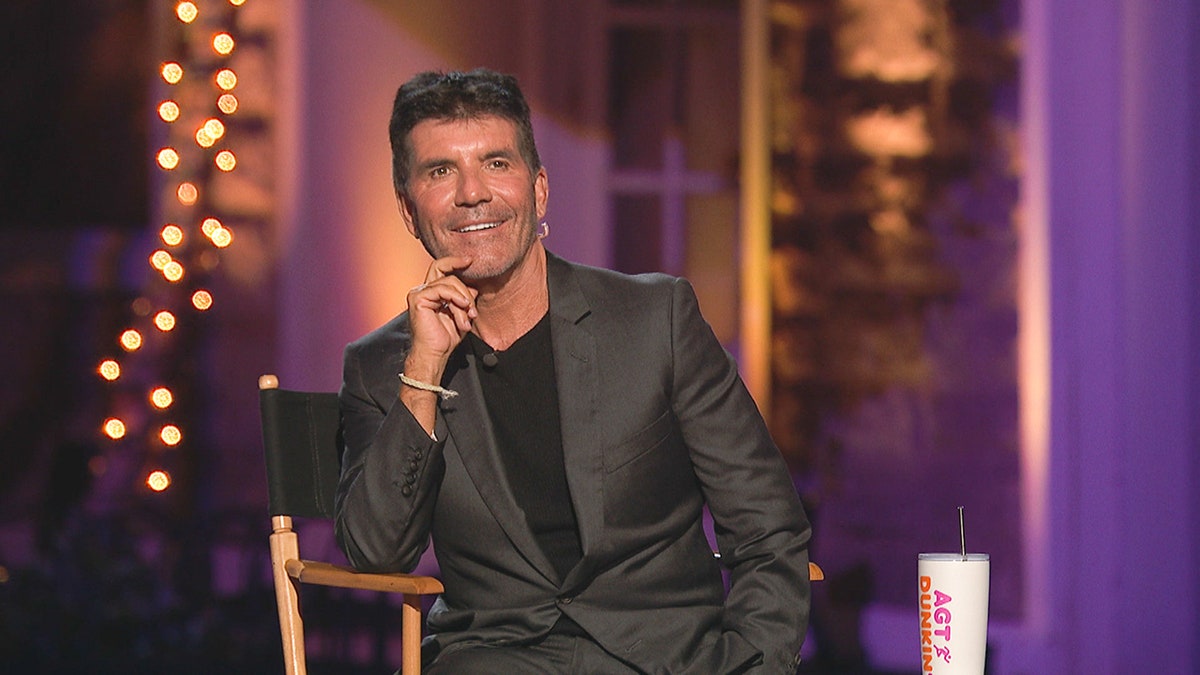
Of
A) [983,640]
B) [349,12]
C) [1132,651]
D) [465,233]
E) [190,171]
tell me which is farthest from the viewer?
[349,12]

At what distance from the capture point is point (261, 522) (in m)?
5.61

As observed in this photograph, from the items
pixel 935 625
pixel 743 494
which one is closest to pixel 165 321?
pixel 743 494

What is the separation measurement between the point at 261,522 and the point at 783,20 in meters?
2.87

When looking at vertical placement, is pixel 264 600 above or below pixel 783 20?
below

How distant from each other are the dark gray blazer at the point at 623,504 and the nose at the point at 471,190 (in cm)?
22

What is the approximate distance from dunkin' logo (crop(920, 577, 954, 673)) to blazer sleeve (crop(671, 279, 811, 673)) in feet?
0.88

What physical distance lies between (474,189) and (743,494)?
27.3 inches

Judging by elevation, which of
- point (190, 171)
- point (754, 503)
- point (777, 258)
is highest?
point (190, 171)

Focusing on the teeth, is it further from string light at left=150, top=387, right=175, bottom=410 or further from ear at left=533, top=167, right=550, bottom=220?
string light at left=150, top=387, right=175, bottom=410

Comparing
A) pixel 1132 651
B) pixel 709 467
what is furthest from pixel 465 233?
pixel 1132 651

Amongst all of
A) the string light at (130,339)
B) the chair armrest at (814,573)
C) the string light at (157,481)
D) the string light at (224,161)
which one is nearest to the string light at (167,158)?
the string light at (224,161)

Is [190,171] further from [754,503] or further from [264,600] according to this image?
[754,503]

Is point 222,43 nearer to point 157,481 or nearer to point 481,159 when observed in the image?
point 157,481

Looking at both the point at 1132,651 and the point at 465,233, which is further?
the point at 1132,651
